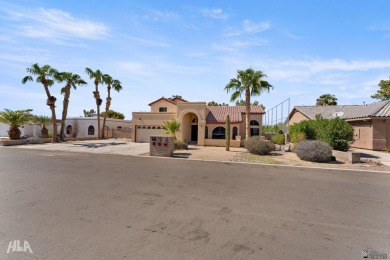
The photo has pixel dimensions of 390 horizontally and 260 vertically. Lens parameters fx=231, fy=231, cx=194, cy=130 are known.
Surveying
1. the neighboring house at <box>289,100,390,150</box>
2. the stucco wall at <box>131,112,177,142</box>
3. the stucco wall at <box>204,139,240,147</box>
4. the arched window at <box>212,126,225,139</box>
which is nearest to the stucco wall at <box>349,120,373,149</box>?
the neighboring house at <box>289,100,390,150</box>

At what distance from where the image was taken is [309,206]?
682 centimetres

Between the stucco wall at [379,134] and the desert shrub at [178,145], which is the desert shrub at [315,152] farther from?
the desert shrub at [178,145]

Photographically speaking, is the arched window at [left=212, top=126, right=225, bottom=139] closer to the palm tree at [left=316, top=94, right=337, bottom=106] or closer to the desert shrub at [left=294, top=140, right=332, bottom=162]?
the desert shrub at [left=294, top=140, right=332, bottom=162]

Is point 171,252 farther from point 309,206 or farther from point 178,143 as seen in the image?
point 178,143

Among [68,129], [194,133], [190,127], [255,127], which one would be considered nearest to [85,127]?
[68,129]

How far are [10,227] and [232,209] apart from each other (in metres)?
5.14

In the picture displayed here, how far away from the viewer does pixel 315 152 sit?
56.0ft

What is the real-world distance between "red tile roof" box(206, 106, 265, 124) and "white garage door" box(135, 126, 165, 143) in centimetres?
763

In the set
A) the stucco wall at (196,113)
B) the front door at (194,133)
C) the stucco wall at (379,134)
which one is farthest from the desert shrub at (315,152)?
the front door at (194,133)

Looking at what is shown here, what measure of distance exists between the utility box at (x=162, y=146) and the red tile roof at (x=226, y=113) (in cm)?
1153

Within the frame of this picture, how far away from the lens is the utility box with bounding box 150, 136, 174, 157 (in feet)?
65.2

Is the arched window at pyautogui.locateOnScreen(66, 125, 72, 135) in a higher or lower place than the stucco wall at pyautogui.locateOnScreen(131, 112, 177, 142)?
lower

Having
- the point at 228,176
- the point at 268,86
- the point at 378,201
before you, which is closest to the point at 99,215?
the point at 228,176

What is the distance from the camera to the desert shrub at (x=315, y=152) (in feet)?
55.6
